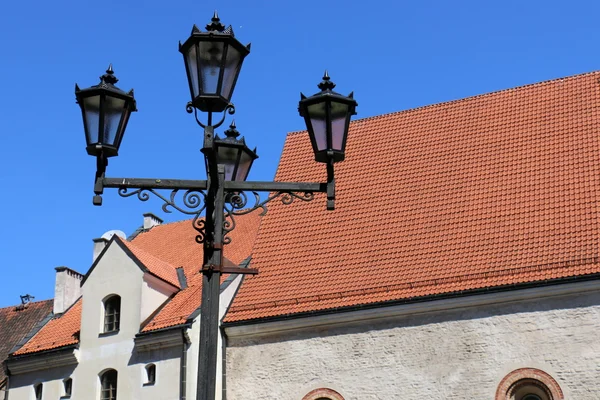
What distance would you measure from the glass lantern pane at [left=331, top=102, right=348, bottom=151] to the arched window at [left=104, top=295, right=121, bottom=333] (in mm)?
15674

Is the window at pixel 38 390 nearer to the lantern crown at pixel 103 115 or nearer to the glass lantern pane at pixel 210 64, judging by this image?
the lantern crown at pixel 103 115

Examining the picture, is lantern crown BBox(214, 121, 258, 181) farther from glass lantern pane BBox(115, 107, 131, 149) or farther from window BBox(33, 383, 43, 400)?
window BBox(33, 383, 43, 400)

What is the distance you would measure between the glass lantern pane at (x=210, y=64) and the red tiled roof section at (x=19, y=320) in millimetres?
24688

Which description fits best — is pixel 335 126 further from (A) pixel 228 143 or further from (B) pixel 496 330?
(B) pixel 496 330

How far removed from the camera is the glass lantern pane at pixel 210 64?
8164 mm

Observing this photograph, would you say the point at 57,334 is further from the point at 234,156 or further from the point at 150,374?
the point at 234,156

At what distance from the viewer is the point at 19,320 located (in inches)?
1289

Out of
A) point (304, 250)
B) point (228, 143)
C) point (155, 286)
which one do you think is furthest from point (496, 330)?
point (228, 143)

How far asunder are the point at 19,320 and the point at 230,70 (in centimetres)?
2662

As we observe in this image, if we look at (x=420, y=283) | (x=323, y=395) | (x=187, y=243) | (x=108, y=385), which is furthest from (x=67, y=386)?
(x=420, y=283)

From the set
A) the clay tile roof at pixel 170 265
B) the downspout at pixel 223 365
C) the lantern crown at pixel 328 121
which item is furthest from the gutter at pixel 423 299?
the lantern crown at pixel 328 121

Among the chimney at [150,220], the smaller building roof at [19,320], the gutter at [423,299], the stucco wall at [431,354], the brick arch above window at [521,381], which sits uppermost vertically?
the chimney at [150,220]

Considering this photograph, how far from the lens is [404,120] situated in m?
26.3

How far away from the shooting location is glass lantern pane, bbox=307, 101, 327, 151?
820 centimetres
